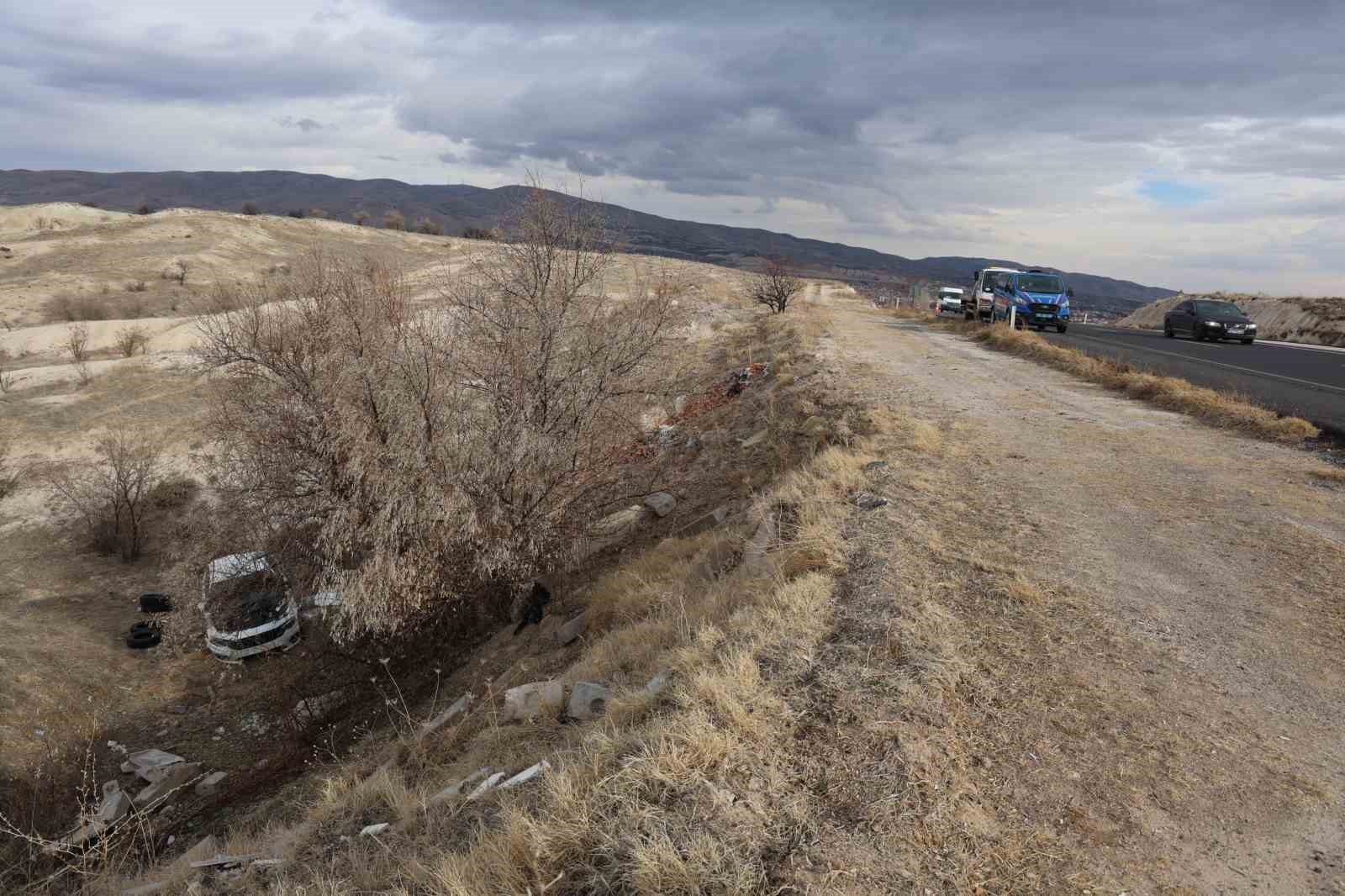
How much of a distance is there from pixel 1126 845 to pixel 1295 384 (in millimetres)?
14346

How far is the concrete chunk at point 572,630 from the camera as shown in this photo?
8203mm

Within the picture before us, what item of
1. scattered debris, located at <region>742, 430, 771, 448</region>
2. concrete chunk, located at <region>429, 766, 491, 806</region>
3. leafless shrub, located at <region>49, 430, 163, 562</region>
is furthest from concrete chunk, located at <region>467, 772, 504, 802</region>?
leafless shrub, located at <region>49, 430, 163, 562</region>

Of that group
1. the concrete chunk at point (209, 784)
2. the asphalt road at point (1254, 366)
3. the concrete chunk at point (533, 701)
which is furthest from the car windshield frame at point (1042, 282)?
the concrete chunk at point (209, 784)

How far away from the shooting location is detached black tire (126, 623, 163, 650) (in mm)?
11828

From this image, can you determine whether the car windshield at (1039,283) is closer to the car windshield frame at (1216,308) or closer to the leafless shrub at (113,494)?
the car windshield frame at (1216,308)

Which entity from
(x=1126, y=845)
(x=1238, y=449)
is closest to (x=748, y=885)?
(x=1126, y=845)

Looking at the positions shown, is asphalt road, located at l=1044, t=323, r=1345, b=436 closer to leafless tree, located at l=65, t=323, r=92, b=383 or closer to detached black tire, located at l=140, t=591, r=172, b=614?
detached black tire, located at l=140, t=591, r=172, b=614

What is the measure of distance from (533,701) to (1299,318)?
121 feet

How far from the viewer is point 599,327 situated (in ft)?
36.0

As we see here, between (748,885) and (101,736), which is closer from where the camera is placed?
(748,885)

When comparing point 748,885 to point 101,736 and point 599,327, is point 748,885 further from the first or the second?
point 101,736

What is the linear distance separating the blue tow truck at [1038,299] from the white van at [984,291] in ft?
2.95

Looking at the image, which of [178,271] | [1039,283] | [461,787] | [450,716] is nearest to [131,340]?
[178,271]

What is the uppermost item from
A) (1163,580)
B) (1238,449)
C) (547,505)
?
(1238,449)
